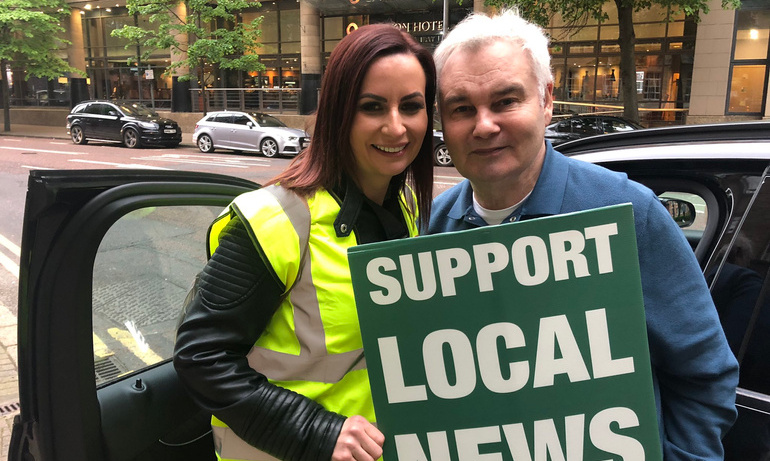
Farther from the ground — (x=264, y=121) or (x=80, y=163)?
(x=264, y=121)

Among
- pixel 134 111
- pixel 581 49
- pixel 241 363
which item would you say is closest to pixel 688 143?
pixel 241 363

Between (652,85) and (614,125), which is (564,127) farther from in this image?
(652,85)

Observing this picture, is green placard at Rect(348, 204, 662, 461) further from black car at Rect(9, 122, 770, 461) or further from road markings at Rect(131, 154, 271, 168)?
road markings at Rect(131, 154, 271, 168)

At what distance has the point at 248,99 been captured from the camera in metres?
26.0

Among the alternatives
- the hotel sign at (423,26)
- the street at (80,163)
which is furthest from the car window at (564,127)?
the hotel sign at (423,26)

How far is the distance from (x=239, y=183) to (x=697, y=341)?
1620 millimetres

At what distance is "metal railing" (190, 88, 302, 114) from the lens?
24.9 metres

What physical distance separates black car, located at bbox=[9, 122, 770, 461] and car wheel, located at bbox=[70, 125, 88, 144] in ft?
71.1

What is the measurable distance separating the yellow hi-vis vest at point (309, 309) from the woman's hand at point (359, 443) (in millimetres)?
88

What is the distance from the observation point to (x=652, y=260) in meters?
1.33

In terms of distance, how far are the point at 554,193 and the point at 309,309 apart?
70 centimetres

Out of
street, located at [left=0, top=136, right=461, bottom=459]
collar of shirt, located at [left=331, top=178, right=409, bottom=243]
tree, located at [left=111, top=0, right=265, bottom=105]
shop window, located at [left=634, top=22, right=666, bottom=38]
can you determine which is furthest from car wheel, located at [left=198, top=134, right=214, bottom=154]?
collar of shirt, located at [left=331, top=178, right=409, bottom=243]

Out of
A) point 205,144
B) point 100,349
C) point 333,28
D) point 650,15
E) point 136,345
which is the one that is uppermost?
point 333,28

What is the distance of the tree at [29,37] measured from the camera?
23.4 metres
